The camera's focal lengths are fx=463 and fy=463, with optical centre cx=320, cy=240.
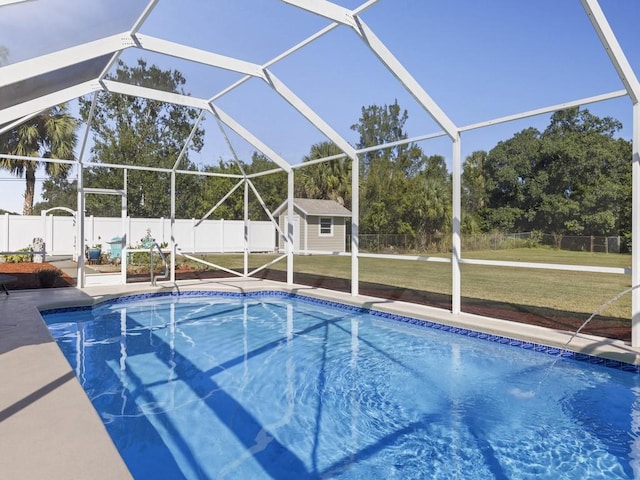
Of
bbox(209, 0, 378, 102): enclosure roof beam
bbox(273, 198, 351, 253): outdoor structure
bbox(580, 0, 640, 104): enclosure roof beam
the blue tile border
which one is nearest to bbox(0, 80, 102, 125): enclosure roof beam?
bbox(209, 0, 378, 102): enclosure roof beam

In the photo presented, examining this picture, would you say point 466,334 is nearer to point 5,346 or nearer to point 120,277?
point 5,346

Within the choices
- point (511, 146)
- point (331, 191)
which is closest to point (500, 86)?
point (511, 146)

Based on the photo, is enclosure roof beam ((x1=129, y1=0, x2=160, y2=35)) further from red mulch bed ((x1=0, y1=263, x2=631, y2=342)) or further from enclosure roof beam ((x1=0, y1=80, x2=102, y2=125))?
red mulch bed ((x1=0, y1=263, x2=631, y2=342))

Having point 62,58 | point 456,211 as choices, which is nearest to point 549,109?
point 456,211

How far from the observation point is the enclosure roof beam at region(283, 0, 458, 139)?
5.26m

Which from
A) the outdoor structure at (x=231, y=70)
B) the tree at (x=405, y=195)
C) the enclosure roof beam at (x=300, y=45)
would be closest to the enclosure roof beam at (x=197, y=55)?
the outdoor structure at (x=231, y=70)

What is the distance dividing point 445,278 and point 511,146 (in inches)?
162

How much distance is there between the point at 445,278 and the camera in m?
13.7

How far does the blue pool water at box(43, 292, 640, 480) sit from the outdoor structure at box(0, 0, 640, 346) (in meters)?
1.22

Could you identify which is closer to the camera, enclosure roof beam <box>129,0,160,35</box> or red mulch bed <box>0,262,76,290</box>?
enclosure roof beam <box>129,0,160,35</box>

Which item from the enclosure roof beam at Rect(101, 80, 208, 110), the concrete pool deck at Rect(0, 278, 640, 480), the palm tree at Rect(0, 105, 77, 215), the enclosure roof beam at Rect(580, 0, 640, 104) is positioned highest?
the palm tree at Rect(0, 105, 77, 215)

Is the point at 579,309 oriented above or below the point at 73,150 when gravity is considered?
below

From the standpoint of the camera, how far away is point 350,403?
160 inches

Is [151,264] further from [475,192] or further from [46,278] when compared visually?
[475,192]
